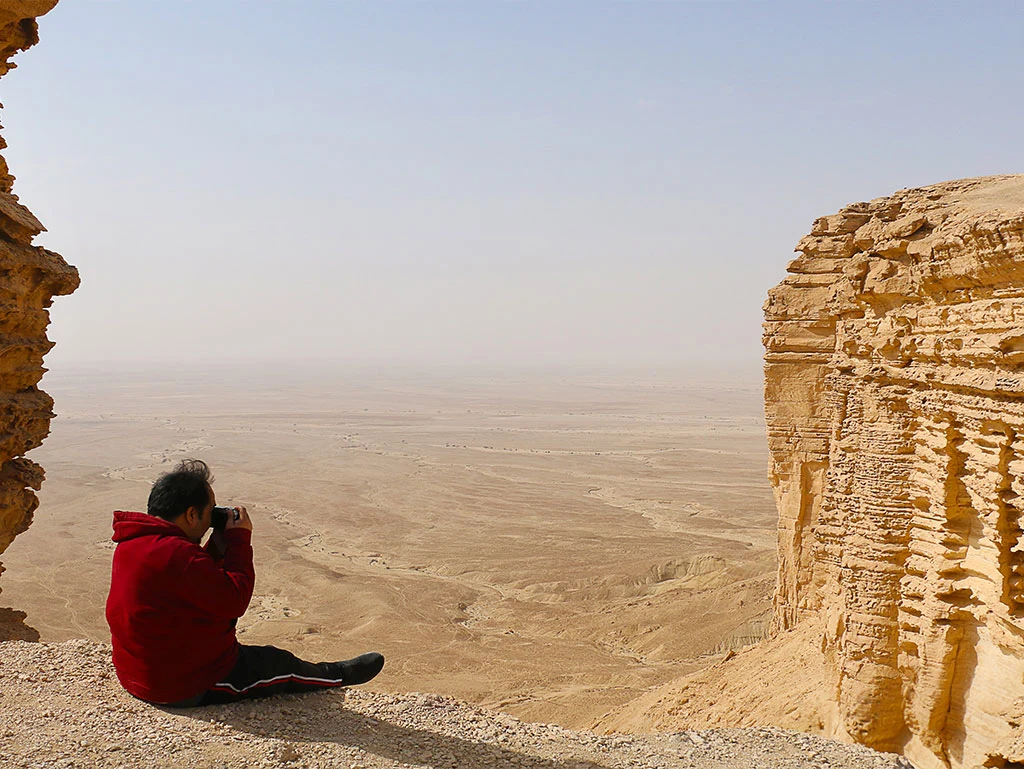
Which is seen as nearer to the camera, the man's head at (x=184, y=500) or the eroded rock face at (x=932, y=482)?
the man's head at (x=184, y=500)

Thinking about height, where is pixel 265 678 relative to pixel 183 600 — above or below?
below

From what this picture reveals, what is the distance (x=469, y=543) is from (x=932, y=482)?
23616 mm

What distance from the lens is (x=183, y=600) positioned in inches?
170

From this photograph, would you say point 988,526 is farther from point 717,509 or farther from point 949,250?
point 717,509

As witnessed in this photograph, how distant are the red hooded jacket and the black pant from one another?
7 cm

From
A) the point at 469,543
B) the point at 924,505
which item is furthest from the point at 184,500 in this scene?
the point at 469,543

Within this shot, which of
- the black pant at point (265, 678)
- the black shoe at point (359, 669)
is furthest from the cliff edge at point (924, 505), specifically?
the black pant at point (265, 678)

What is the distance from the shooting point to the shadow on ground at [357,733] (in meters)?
4.47

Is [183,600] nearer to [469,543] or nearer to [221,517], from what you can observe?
[221,517]

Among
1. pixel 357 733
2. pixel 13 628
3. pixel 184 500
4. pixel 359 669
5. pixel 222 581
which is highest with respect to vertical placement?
pixel 184 500

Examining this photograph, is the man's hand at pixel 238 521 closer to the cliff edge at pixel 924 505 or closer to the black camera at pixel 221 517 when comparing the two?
the black camera at pixel 221 517

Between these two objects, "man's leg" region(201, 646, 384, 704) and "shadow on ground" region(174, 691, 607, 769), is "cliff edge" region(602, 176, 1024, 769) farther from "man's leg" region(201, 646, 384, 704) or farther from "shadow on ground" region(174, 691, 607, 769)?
"man's leg" region(201, 646, 384, 704)

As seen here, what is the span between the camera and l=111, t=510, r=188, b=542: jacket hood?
→ 14.3 ft

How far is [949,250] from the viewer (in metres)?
7.11
